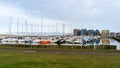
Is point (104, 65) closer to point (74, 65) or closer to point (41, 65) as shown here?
point (74, 65)

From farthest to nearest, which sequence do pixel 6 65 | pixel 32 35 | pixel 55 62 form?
pixel 32 35 < pixel 55 62 < pixel 6 65

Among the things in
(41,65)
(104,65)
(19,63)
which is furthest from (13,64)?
(104,65)

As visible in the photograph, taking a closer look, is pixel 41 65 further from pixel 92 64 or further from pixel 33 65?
pixel 92 64

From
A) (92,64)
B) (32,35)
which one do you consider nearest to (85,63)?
(92,64)

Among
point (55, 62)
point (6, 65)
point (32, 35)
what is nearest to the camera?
point (6, 65)

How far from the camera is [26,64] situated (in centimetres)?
2395

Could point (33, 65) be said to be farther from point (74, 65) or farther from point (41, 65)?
point (74, 65)

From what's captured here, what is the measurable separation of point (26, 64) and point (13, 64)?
1.15 meters

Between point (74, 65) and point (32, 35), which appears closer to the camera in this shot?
point (74, 65)

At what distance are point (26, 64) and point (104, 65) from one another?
6985mm

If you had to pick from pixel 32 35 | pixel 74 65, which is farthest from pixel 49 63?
pixel 32 35

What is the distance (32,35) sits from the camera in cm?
13175

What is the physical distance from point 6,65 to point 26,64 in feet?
5.87

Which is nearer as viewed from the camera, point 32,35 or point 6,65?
point 6,65
